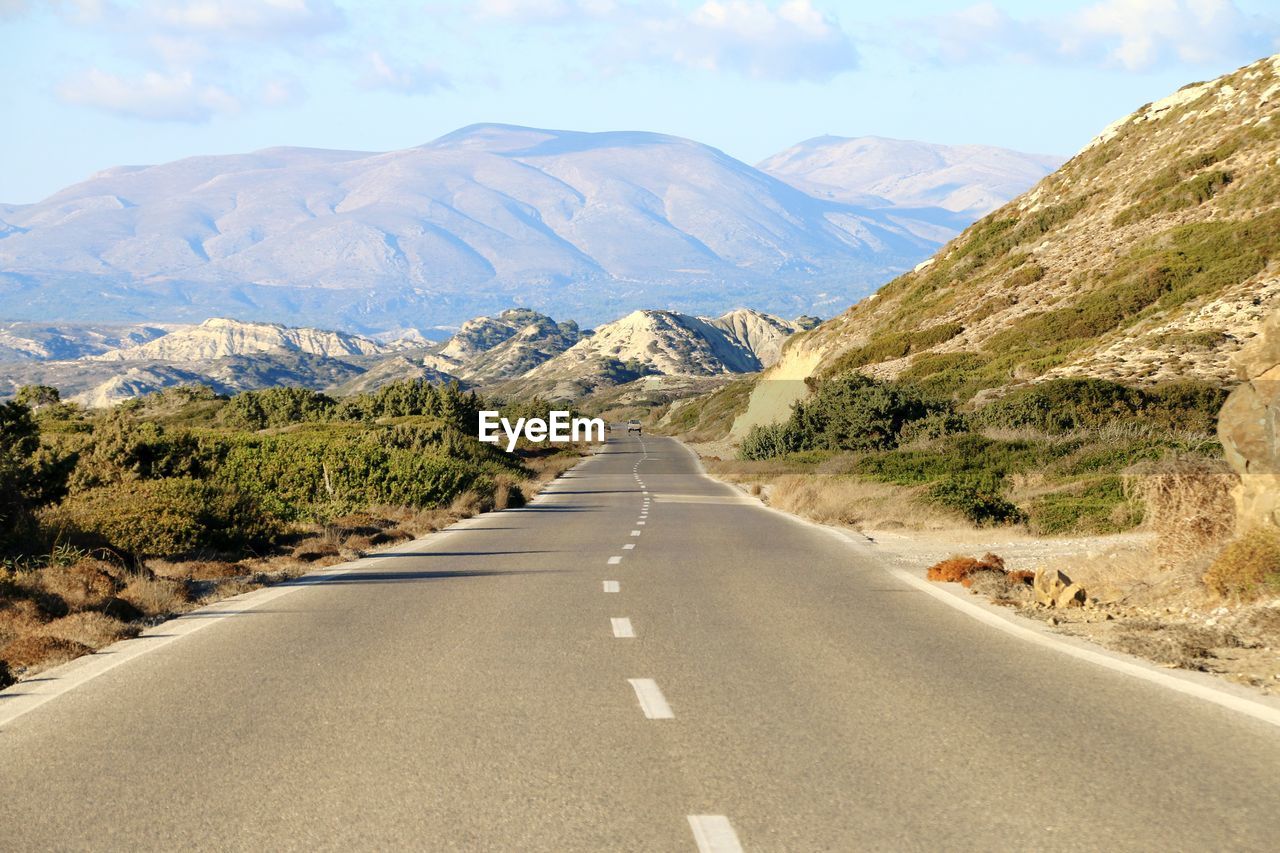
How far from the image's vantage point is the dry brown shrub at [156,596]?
1329 cm

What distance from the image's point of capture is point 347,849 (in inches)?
220

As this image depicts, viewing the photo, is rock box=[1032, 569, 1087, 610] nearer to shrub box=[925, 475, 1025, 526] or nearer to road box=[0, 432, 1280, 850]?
road box=[0, 432, 1280, 850]

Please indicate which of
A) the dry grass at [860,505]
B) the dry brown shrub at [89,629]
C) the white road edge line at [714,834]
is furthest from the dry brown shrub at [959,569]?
the white road edge line at [714,834]

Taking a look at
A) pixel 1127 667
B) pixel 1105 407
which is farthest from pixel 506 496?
pixel 1127 667

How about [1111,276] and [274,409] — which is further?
[274,409]

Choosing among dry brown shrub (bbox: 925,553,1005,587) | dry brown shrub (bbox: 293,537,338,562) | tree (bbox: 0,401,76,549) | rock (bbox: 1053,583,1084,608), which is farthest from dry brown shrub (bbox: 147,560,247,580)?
rock (bbox: 1053,583,1084,608)

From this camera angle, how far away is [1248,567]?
39.4 feet

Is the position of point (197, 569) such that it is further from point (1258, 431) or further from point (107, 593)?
point (1258, 431)

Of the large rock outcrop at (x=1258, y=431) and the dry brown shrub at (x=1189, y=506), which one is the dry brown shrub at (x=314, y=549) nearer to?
the dry brown shrub at (x=1189, y=506)

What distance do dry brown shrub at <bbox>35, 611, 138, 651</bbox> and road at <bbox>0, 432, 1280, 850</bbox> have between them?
652mm

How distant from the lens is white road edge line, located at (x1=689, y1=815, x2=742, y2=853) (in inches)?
219

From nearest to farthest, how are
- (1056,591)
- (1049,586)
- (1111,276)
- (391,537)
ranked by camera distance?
(1056,591) < (1049,586) < (391,537) < (1111,276)

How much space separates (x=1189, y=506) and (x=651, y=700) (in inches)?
287

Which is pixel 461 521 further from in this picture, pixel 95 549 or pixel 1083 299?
pixel 1083 299
